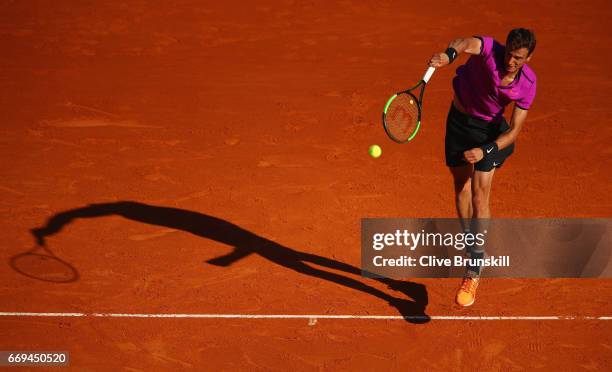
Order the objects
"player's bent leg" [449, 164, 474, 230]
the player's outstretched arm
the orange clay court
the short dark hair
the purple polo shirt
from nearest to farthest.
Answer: the short dark hair, the player's outstretched arm, the purple polo shirt, the orange clay court, "player's bent leg" [449, 164, 474, 230]

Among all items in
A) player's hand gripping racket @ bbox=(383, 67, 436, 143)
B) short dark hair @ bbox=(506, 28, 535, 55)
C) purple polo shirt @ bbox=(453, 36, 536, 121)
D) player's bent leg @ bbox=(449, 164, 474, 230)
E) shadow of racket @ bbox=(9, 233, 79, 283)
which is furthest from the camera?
shadow of racket @ bbox=(9, 233, 79, 283)

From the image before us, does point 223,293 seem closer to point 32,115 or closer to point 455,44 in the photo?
point 455,44

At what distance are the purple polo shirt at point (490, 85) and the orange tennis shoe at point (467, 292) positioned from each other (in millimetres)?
1423

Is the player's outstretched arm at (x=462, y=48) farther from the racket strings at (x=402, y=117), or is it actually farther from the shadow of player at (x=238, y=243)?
the shadow of player at (x=238, y=243)

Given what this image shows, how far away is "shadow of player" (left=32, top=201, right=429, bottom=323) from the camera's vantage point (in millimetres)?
6430

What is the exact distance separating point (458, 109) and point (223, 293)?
266cm

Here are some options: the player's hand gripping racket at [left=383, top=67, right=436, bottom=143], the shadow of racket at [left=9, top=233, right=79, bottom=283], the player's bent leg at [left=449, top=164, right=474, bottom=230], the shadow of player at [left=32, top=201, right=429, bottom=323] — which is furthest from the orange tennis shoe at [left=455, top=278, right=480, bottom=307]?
the shadow of racket at [left=9, top=233, right=79, bottom=283]

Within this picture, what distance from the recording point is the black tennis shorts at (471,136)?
5992 millimetres

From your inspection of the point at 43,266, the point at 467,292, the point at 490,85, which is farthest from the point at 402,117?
the point at 43,266

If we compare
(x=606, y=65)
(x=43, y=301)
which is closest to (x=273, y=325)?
(x=43, y=301)

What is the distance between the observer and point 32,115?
936cm

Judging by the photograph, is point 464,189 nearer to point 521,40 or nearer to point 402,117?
point 402,117

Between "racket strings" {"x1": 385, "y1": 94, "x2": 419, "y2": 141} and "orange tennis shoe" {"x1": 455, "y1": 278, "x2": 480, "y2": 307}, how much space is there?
1376 millimetres

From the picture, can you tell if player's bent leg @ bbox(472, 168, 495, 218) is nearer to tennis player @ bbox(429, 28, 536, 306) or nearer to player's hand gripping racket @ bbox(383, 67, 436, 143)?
tennis player @ bbox(429, 28, 536, 306)
